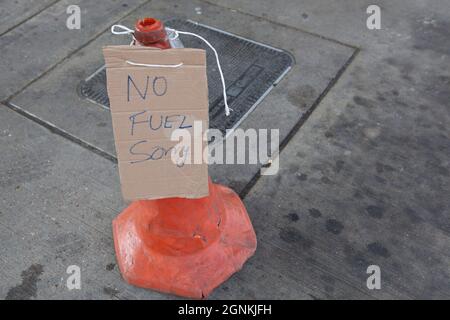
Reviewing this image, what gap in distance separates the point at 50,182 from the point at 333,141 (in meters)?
1.71

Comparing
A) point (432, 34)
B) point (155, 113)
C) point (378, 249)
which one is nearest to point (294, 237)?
point (378, 249)

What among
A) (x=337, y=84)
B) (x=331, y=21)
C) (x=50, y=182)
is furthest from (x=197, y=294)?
(x=331, y=21)

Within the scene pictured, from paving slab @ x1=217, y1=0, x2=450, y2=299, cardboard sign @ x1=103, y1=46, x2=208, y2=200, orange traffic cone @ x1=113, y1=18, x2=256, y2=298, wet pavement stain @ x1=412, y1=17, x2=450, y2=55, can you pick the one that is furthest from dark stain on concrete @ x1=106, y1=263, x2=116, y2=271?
wet pavement stain @ x1=412, y1=17, x2=450, y2=55

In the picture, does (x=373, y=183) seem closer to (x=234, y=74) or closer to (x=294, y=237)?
(x=294, y=237)

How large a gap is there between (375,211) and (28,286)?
181cm

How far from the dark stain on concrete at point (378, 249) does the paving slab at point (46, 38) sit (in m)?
2.55

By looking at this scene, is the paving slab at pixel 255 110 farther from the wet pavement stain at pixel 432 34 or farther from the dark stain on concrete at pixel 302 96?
the wet pavement stain at pixel 432 34

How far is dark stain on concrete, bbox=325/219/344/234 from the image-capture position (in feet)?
8.26

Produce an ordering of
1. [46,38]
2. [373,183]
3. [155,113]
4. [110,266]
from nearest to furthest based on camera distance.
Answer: [155,113] < [110,266] < [373,183] < [46,38]

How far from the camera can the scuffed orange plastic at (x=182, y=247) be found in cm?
220

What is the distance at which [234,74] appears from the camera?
3.41m

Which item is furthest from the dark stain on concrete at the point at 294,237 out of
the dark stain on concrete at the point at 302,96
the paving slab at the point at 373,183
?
the dark stain on concrete at the point at 302,96

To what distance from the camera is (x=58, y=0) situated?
13.9 ft

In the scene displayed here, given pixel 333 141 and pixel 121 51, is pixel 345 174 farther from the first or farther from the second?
pixel 121 51
